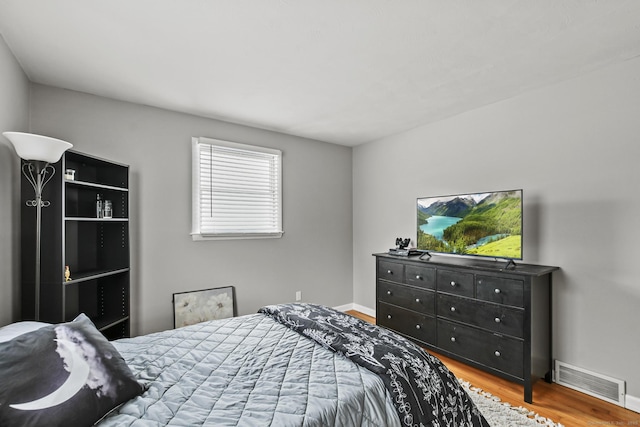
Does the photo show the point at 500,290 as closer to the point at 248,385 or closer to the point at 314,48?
the point at 248,385

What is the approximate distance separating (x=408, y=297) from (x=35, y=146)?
3342 mm

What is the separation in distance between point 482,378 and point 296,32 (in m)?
3.16

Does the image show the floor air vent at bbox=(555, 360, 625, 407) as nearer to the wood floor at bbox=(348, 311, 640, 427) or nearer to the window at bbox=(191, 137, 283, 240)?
the wood floor at bbox=(348, 311, 640, 427)

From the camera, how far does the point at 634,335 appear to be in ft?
7.70

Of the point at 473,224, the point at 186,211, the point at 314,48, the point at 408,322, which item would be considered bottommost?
the point at 408,322

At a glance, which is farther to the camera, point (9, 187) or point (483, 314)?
point (483, 314)

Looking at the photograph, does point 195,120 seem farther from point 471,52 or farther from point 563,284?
point 563,284

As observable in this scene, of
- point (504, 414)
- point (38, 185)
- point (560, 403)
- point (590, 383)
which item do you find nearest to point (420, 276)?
point (504, 414)

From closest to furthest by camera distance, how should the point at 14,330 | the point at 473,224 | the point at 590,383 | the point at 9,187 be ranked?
1. the point at 14,330
2. the point at 9,187
3. the point at 590,383
4. the point at 473,224

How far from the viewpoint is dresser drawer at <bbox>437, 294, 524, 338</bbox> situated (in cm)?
254

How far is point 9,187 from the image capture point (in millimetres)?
2238

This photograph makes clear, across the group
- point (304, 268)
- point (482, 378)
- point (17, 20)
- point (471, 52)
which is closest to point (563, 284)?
point (482, 378)

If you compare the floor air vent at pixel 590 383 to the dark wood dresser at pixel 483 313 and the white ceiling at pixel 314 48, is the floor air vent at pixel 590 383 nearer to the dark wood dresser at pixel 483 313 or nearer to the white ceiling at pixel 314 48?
the dark wood dresser at pixel 483 313

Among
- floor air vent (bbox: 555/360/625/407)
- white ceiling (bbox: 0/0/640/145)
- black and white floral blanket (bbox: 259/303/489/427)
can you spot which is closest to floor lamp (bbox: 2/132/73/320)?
white ceiling (bbox: 0/0/640/145)
